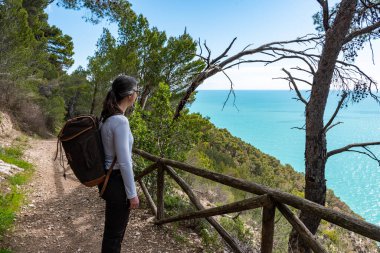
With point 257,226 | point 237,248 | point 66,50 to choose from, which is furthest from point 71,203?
point 66,50

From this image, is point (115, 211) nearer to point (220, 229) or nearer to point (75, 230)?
point (220, 229)

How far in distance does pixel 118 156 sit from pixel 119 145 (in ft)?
0.31

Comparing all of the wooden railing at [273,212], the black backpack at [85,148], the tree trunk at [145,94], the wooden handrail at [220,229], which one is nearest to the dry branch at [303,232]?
the wooden railing at [273,212]

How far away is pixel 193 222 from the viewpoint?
5074mm

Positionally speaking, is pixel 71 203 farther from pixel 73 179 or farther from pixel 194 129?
pixel 194 129

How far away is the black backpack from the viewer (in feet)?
8.27

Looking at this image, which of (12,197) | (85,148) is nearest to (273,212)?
(85,148)

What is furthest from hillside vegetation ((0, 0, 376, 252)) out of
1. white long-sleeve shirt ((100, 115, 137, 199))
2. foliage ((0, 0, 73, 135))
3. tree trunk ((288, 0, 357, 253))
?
white long-sleeve shirt ((100, 115, 137, 199))

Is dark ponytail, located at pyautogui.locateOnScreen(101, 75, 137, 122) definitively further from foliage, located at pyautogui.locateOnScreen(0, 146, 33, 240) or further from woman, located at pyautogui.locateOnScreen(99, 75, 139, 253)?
foliage, located at pyautogui.locateOnScreen(0, 146, 33, 240)

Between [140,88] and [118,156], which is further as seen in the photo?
[140,88]

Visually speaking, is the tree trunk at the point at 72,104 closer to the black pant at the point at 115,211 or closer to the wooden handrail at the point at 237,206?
the wooden handrail at the point at 237,206

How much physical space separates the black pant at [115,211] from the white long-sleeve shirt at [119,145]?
0.25 feet

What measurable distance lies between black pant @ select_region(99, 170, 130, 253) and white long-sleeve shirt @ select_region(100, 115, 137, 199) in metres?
0.08

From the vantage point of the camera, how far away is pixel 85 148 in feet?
8.25
